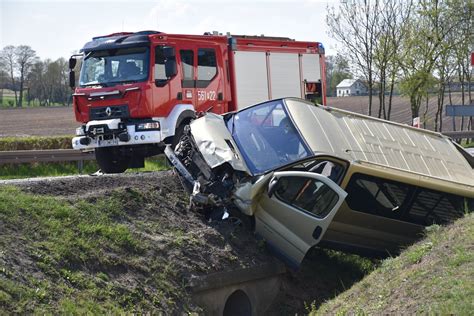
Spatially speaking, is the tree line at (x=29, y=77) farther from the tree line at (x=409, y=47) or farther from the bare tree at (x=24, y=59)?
the tree line at (x=409, y=47)

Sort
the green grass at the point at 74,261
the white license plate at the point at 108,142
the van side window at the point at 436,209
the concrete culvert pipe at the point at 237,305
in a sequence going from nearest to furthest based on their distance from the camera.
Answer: the green grass at the point at 74,261 < the concrete culvert pipe at the point at 237,305 < the van side window at the point at 436,209 < the white license plate at the point at 108,142

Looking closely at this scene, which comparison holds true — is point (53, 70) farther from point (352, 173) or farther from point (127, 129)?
point (352, 173)

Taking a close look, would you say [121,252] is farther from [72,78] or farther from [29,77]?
[29,77]

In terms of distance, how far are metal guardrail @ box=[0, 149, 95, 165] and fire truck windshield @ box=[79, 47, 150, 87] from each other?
4.81 metres

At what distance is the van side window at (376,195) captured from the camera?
33.4 ft

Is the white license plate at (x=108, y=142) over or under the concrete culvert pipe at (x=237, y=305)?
over

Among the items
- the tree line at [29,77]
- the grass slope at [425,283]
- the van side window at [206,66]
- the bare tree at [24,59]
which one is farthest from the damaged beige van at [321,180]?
the bare tree at [24,59]

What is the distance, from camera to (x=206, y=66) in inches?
679

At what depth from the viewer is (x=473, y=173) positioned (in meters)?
11.8

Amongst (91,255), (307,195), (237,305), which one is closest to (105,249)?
(91,255)

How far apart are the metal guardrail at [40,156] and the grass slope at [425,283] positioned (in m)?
13.2

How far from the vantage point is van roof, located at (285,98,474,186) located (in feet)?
34.3

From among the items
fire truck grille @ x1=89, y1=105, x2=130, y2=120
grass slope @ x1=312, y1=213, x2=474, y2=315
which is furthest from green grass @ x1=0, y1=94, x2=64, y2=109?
grass slope @ x1=312, y1=213, x2=474, y2=315

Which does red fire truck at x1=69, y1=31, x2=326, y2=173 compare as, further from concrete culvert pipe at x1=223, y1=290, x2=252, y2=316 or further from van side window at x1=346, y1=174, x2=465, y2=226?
van side window at x1=346, y1=174, x2=465, y2=226
